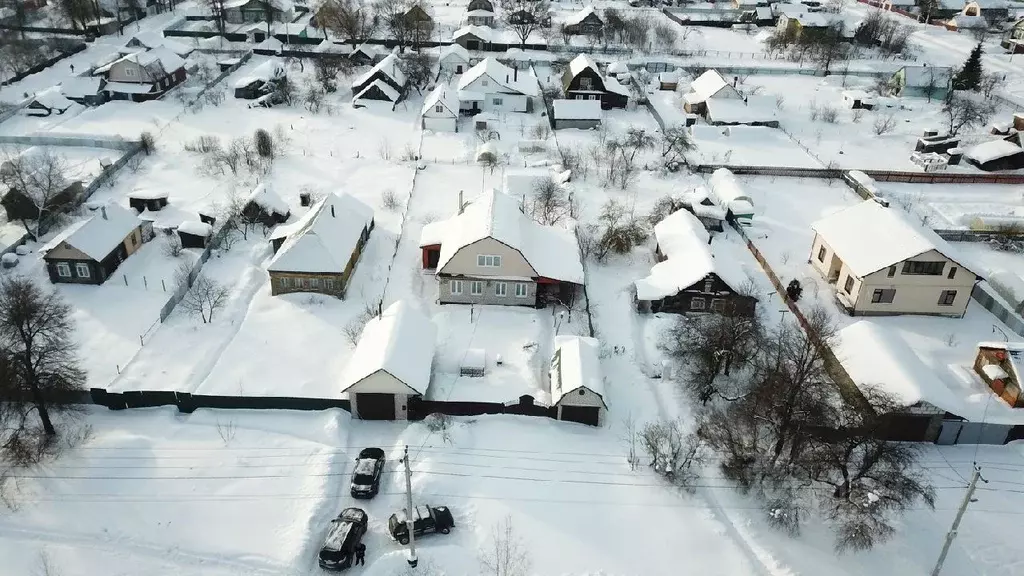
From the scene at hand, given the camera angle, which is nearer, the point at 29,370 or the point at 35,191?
the point at 29,370

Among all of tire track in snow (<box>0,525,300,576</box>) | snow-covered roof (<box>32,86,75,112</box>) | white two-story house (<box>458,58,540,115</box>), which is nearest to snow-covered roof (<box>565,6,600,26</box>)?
white two-story house (<box>458,58,540,115</box>)

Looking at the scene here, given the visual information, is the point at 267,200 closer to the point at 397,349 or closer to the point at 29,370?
the point at 397,349

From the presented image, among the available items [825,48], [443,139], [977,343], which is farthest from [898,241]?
[825,48]

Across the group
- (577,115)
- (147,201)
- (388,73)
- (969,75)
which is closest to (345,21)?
(388,73)

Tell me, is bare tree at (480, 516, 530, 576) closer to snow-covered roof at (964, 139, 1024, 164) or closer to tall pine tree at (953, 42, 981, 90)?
snow-covered roof at (964, 139, 1024, 164)

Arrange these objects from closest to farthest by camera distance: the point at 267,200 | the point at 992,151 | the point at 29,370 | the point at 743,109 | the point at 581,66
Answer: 1. the point at 29,370
2. the point at 267,200
3. the point at 992,151
4. the point at 743,109
5. the point at 581,66
